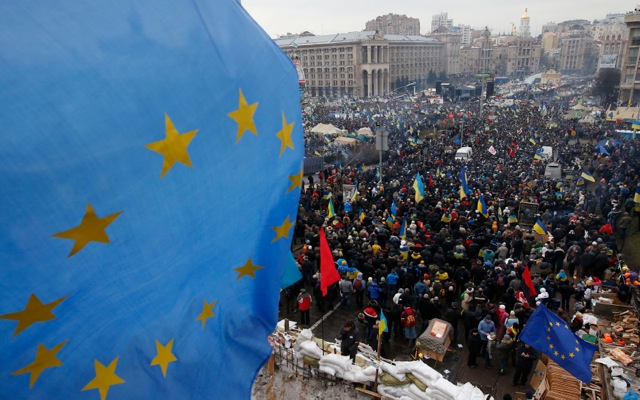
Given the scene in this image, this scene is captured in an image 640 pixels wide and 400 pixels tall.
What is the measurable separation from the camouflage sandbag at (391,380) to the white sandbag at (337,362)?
648 millimetres

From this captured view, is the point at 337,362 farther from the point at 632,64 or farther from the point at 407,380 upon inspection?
the point at 632,64

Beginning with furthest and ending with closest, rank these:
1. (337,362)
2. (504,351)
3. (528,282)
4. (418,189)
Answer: (418,189)
(528,282)
(504,351)
(337,362)

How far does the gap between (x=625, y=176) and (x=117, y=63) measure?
902 inches

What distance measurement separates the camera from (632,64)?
56.8 metres

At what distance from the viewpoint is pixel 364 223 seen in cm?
1545

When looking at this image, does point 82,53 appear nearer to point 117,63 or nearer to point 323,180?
point 117,63

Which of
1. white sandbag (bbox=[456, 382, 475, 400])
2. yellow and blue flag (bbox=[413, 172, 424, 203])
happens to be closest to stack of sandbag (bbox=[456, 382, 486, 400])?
white sandbag (bbox=[456, 382, 475, 400])

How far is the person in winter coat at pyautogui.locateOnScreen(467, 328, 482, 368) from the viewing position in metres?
8.98

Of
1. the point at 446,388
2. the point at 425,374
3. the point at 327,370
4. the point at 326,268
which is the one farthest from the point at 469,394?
the point at 326,268

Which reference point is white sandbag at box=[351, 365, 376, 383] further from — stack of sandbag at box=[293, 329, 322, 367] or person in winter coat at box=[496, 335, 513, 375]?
person in winter coat at box=[496, 335, 513, 375]

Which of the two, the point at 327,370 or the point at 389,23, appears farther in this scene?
the point at 389,23

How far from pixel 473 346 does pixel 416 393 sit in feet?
6.90

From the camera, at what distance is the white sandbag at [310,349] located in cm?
839

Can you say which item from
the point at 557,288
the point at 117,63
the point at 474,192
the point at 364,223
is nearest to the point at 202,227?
the point at 117,63
